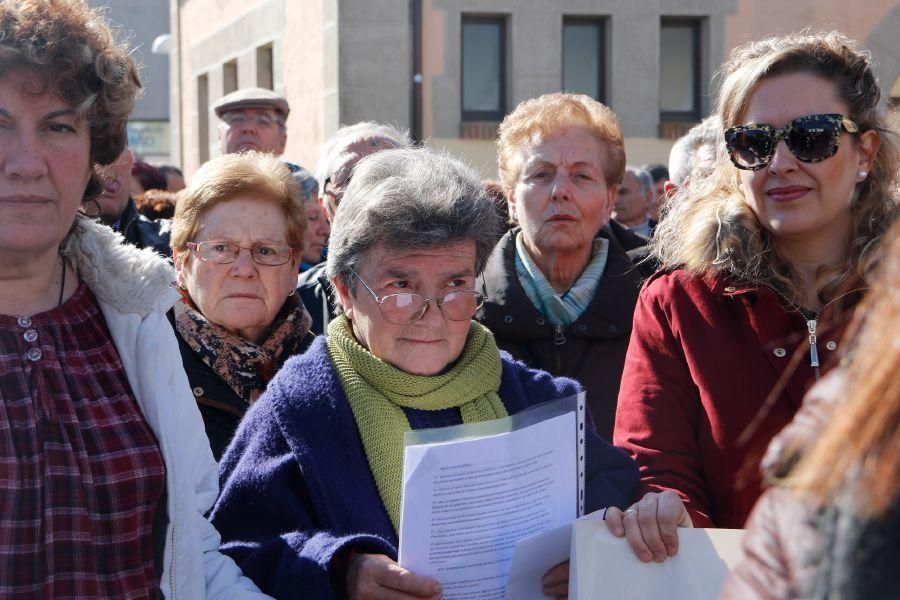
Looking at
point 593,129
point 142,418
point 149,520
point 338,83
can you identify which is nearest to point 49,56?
point 142,418

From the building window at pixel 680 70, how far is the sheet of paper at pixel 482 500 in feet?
48.5

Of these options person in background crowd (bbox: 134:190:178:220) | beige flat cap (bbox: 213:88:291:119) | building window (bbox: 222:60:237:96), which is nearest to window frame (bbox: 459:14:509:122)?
building window (bbox: 222:60:237:96)

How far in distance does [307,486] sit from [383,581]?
0.32 metres

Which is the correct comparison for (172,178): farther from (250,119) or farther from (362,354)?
(362,354)

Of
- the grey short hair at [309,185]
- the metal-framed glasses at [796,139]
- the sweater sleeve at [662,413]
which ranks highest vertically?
the metal-framed glasses at [796,139]

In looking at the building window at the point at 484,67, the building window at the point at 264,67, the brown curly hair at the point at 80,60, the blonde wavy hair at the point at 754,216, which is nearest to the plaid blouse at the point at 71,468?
the brown curly hair at the point at 80,60

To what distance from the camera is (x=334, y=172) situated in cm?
486

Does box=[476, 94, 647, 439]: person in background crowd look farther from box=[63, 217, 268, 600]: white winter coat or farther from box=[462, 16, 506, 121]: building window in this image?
box=[462, 16, 506, 121]: building window

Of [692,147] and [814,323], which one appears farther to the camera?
[692,147]

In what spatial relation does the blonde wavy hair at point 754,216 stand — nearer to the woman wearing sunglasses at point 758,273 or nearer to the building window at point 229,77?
the woman wearing sunglasses at point 758,273

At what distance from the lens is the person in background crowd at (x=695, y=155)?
12.6 feet

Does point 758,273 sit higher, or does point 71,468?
point 758,273

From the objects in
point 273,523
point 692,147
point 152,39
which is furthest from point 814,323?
point 152,39

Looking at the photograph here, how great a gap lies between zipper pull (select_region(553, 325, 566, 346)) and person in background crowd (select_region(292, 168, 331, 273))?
1956 millimetres
